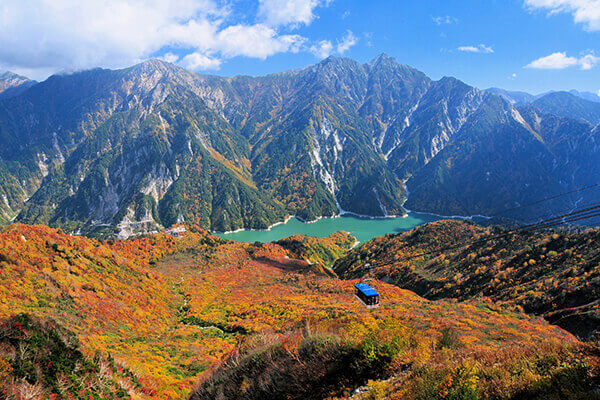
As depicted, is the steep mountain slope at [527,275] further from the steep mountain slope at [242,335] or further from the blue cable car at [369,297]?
the blue cable car at [369,297]

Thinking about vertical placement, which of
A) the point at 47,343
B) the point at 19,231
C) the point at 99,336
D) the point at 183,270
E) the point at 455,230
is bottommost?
the point at 455,230

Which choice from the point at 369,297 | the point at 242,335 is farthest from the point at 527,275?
the point at 242,335

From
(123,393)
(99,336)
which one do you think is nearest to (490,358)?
(123,393)

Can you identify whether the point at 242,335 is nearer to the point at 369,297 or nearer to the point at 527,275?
the point at 369,297

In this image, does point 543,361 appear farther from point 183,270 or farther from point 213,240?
point 213,240

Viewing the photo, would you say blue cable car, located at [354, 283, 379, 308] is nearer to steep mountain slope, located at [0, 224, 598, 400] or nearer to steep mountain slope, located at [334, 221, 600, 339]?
steep mountain slope, located at [0, 224, 598, 400]

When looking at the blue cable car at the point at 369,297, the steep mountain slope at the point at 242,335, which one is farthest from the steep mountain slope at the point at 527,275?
the blue cable car at the point at 369,297
